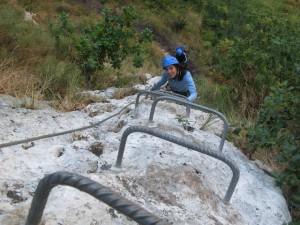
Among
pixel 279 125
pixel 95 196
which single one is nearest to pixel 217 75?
pixel 279 125

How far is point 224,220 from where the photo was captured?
9.32 feet

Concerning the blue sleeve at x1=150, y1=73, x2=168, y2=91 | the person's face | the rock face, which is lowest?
the rock face

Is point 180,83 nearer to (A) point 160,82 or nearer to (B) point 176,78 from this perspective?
(B) point 176,78

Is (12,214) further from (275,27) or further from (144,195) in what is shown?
(275,27)

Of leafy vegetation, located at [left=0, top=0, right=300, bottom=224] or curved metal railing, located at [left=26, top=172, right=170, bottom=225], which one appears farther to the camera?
leafy vegetation, located at [left=0, top=0, right=300, bottom=224]

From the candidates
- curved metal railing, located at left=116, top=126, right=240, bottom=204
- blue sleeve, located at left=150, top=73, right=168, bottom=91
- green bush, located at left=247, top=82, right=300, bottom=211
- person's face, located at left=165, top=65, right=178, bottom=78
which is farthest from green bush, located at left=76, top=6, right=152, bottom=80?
curved metal railing, located at left=116, top=126, right=240, bottom=204

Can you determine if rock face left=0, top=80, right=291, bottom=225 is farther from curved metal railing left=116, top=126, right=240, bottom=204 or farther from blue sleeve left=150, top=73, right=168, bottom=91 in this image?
blue sleeve left=150, top=73, right=168, bottom=91

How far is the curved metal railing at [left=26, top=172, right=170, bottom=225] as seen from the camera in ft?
3.99

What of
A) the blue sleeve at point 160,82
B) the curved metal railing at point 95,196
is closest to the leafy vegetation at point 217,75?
the blue sleeve at point 160,82

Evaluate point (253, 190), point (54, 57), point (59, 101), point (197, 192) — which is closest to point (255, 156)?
point (253, 190)

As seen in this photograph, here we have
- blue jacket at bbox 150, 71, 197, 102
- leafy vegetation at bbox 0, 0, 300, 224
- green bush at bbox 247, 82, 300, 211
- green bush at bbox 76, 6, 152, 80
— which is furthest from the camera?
green bush at bbox 76, 6, 152, 80

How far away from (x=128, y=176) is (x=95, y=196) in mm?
1593

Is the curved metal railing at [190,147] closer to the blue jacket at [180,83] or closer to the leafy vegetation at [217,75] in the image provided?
the leafy vegetation at [217,75]

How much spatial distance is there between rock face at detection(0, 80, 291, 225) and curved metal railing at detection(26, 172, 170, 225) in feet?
2.16
